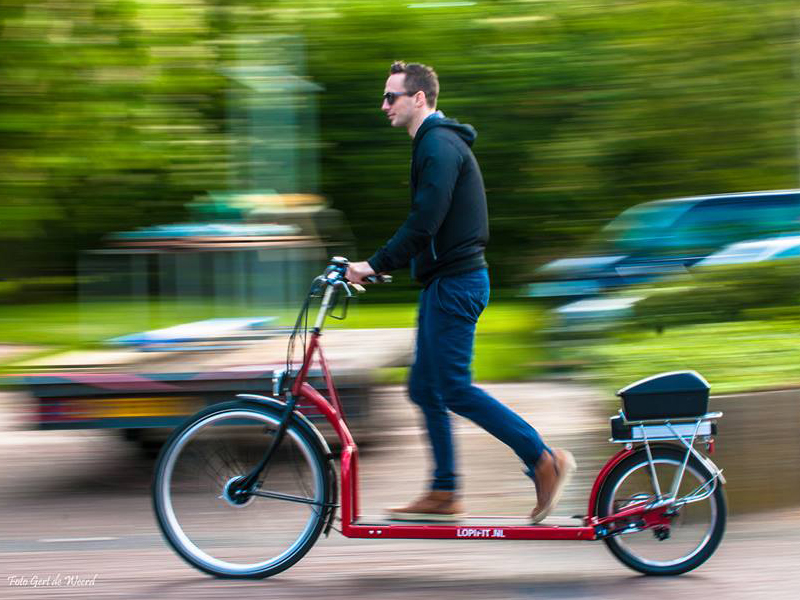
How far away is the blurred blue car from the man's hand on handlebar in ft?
25.2

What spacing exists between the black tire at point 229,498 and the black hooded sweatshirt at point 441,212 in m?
0.77

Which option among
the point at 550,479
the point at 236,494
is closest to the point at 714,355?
the point at 550,479

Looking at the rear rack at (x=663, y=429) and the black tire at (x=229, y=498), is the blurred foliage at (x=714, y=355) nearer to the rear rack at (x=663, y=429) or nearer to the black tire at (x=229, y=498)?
the rear rack at (x=663, y=429)

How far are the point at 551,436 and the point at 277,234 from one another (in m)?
2.07

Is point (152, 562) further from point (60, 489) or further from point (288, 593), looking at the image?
point (60, 489)

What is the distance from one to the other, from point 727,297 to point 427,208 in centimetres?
325

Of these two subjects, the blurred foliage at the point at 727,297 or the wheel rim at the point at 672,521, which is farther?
the blurred foliage at the point at 727,297

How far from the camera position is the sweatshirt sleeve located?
4.30 m

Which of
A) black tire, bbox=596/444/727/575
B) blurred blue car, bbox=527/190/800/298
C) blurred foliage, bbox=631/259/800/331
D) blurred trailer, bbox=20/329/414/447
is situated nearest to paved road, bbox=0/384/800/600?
black tire, bbox=596/444/727/575

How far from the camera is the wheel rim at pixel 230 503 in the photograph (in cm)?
436

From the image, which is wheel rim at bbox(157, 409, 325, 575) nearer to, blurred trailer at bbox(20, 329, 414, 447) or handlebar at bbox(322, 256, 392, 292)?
handlebar at bbox(322, 256, 392, 292)

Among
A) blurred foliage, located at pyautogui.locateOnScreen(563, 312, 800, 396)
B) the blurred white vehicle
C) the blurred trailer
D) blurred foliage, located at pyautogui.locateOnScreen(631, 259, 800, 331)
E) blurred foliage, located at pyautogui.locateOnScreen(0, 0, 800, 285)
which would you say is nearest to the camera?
blurred foliage, located at pyautogui.locateOnScreen(563, 312, 800, 396)

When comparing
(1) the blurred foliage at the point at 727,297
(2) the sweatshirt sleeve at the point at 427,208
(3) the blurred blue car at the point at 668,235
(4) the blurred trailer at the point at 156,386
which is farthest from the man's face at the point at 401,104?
(3) the blurred blue car at the point at 668,235

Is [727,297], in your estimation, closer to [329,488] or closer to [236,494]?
[329,488]
